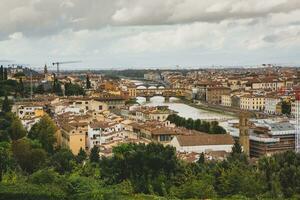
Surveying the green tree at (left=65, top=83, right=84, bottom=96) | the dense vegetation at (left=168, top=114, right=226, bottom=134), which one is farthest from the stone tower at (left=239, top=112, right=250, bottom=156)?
the green tree at (left=65, top=83, right=84, bottom=96)

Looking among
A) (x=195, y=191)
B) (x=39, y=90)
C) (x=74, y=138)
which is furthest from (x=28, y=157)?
(x=39, y=90)

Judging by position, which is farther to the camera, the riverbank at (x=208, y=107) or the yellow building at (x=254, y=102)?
the yellow building at (x=254, y=102)

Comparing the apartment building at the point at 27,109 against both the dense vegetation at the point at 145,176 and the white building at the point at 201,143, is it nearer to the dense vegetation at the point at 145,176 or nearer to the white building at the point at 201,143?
the white building at the point at 201,143

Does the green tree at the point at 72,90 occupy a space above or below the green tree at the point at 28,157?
above

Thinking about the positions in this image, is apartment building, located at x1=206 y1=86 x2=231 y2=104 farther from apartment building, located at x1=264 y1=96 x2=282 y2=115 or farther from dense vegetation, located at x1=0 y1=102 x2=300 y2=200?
dense vegetation, located at x1=0 y1=102 x2=300 y2=200

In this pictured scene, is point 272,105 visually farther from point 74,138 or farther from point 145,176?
point 145,176

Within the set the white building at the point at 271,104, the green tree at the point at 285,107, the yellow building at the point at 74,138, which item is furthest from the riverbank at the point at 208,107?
the yellow building at the point at 74,138
